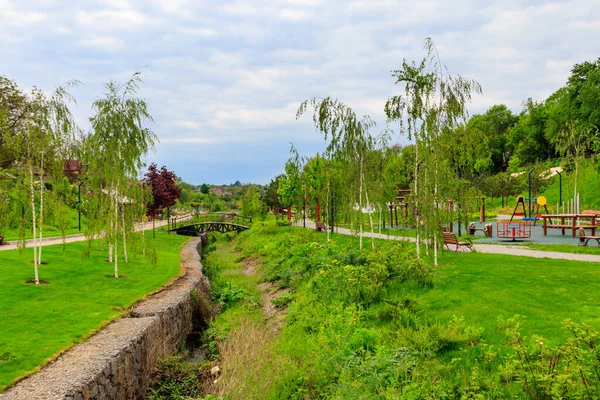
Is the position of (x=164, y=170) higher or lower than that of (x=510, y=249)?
higher

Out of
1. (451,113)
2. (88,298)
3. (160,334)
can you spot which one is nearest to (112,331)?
(160,334)

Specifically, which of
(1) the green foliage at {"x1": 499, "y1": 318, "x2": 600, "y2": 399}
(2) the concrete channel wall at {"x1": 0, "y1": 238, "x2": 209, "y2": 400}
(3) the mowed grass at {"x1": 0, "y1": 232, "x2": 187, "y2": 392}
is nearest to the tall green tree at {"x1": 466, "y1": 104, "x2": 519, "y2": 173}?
(3) the mowed grass at {"x1": 0, "y1": 232, "x2": 187, "y2": 392}

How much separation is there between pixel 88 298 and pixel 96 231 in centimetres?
329

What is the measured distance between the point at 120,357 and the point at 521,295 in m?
7.93

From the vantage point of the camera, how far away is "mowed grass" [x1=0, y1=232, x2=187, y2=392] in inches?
266

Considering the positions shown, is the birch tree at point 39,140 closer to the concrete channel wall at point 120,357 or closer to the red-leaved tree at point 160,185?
the concrete channel wall at point 120,357

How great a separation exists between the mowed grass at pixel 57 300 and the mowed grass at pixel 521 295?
7114 millimetres

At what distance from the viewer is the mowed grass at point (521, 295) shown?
22.7 ft

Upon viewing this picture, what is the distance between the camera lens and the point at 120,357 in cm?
685

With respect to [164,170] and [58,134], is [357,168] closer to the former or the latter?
[58,134]

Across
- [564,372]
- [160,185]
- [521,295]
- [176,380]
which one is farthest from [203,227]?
[564,372]

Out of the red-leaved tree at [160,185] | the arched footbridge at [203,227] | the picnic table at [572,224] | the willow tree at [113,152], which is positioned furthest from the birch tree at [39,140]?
the arched footbridge at [203,227]

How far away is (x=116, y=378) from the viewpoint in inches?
260

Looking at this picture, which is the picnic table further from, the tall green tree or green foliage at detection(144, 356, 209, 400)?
the tall green tree
